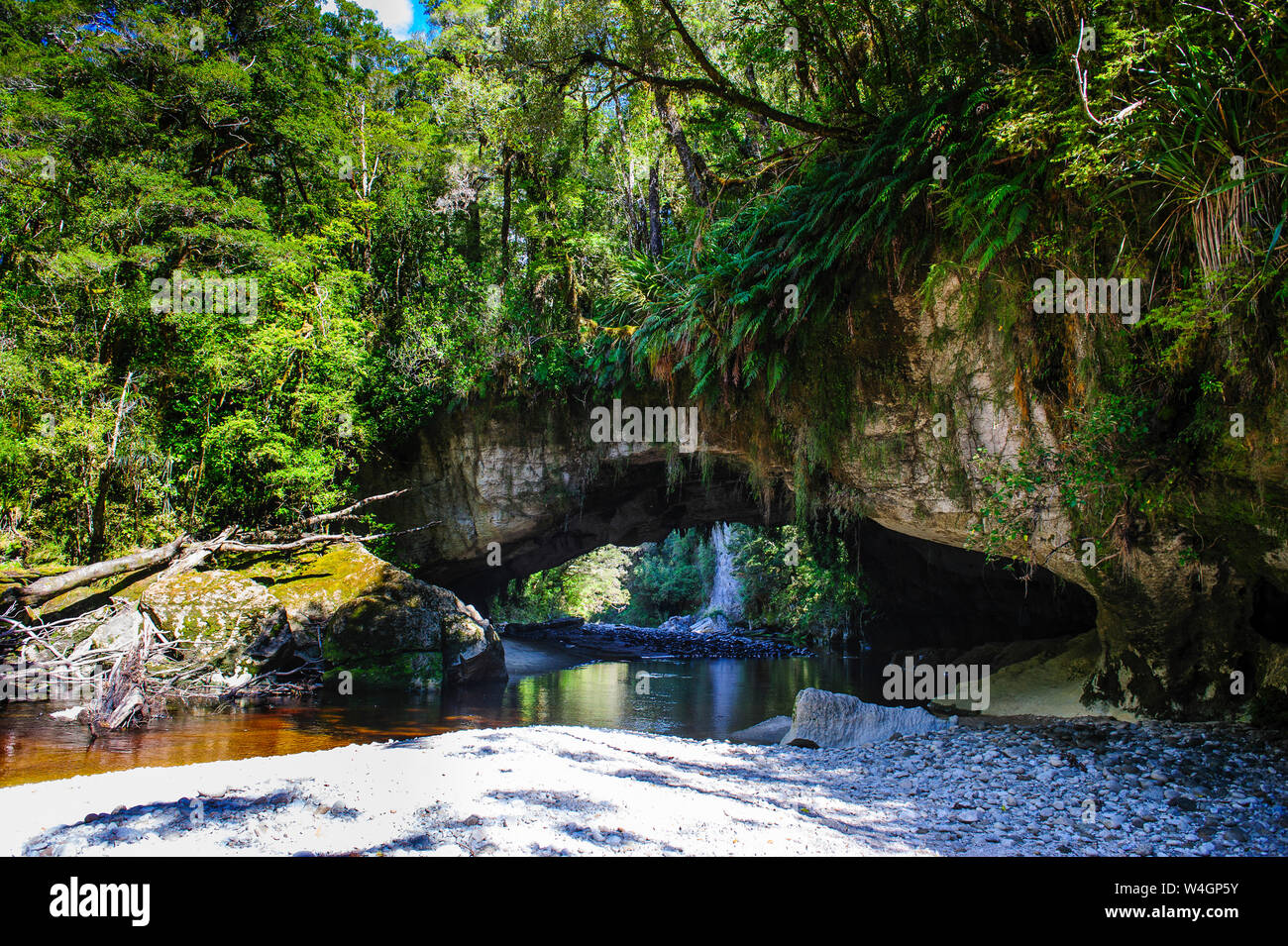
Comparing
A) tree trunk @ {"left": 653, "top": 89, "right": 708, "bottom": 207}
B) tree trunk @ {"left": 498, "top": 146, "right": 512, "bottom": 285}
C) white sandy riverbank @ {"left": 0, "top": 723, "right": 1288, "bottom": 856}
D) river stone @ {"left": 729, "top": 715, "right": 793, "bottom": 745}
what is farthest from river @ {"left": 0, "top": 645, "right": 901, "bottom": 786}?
tree trunk @ {"left": 498, "top": 146, "right": 512, "bottom": 285}

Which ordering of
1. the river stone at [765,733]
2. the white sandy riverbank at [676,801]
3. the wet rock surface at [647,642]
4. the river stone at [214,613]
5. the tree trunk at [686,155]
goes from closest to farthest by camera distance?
the white sandy riverbank at [676,801] → the river stone at [765,733] → the river stone at [214,613] → the tree trunk at [686,155] → the wet rock surface at [647,642]

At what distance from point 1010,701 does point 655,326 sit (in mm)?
8368

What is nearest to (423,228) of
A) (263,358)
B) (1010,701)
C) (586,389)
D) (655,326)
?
(263,358)

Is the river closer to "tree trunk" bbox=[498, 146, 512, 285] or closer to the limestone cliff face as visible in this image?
the limestone cliff face

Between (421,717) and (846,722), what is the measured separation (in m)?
6.78

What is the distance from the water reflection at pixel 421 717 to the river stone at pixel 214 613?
3.61 feet

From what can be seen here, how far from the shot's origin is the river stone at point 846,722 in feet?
28.2

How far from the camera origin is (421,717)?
10195 mm

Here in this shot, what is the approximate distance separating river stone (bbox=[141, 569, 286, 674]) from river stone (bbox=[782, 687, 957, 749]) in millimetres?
9140

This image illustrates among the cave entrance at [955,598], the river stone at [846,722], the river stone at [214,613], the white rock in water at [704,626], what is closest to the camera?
the river stone at [846,722]

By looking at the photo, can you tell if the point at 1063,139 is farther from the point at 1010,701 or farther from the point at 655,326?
the point at 1010,701

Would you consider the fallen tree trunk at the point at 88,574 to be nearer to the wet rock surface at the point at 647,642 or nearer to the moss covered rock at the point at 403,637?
the moss covered rock at the point at 403,637

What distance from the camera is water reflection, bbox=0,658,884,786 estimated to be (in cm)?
719

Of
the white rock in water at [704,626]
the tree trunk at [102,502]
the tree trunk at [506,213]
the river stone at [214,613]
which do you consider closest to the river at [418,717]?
the river stone at [214,613]
